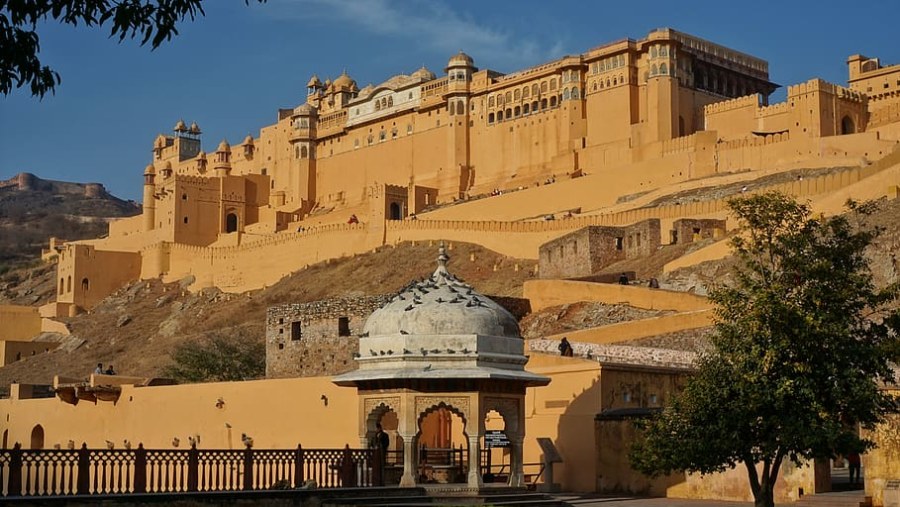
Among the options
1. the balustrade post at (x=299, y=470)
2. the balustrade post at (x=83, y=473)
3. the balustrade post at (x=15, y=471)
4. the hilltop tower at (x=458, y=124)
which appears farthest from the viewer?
the hilltop tower at (x=458, y=124)

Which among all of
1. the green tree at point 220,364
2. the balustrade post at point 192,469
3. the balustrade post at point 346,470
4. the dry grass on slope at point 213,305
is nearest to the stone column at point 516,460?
the balustrade post at point 346,470

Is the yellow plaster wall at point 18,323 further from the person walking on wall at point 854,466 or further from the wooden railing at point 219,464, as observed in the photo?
the person walking on wall at point 854,466

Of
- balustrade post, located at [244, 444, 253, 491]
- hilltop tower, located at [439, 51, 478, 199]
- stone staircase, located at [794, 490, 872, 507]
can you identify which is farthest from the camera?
hilltop tower, located at [439, 51, 478, 199]

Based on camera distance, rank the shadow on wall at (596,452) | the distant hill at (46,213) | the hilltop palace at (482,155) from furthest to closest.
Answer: the distant hill at (46,213) < the hilltop palace at (482,155) < the shadow on wall at (596,452)

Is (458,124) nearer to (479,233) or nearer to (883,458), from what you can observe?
(479,233)

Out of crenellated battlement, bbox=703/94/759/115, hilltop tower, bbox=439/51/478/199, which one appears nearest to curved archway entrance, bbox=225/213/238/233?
hilltop tower, bbox=439/51/478/199

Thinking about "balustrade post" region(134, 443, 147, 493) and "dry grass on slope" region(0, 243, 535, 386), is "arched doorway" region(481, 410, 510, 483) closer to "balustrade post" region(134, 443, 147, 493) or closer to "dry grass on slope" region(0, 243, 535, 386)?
"balustrade post" region(134, 443, 147, 493)

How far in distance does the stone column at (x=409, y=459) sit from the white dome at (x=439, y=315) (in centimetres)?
125

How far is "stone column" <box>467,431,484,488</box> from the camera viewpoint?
51.5ft

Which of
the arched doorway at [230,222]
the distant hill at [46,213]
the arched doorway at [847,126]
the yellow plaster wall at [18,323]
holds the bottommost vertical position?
the yellow plaster wall at [18,323]

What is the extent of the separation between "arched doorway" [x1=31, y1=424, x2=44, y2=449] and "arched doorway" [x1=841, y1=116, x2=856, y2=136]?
36.7 m

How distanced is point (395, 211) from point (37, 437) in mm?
36256

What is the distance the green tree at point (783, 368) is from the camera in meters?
14.6

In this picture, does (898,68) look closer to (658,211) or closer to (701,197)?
(701,197)
